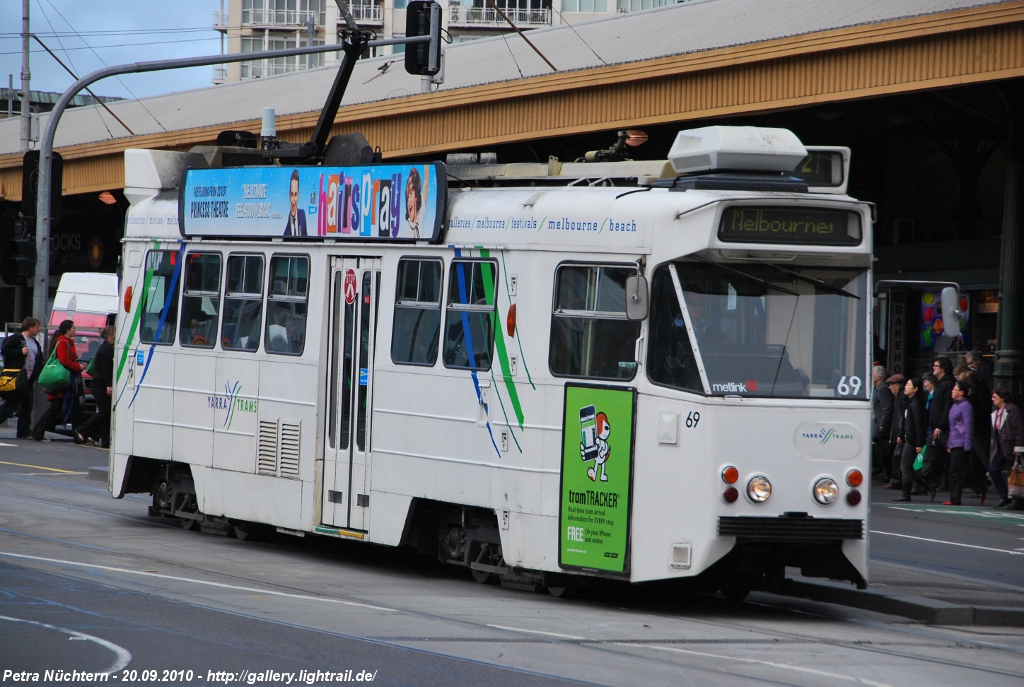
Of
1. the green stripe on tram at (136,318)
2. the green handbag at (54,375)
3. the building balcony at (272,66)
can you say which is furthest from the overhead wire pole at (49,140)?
the building balcony at (272,66)

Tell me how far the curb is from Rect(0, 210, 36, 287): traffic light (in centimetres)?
1429

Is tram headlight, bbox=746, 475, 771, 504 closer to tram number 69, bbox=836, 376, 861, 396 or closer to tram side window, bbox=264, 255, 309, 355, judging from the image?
tram number 69, bbox=836, 376, 861, 396

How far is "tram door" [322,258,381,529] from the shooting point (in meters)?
11.2

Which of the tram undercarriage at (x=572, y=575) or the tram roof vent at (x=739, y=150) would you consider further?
the tram roof vent at (x=739, y=150)

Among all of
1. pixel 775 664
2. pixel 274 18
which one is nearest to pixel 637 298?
pixel 775 664

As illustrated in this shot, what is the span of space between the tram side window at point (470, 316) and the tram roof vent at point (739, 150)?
1.62m

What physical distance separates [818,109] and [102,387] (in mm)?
12546

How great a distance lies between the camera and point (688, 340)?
366 inches

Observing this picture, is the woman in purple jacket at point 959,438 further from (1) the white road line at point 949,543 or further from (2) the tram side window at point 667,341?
(2) the tram side window at point 667,341

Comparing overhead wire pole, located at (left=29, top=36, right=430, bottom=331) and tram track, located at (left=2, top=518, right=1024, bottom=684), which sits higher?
overhead wire pole, located at (left=29, top=36, right=430, bottom=331)

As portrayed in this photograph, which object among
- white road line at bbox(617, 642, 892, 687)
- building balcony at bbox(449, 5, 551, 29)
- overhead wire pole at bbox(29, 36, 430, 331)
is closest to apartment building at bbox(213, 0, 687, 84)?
building balcony at bbox(449, 5, 551, 29)

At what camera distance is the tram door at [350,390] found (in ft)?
36.9

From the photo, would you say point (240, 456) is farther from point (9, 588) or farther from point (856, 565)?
point (856, 565)

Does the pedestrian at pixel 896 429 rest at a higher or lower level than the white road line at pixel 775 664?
higher
